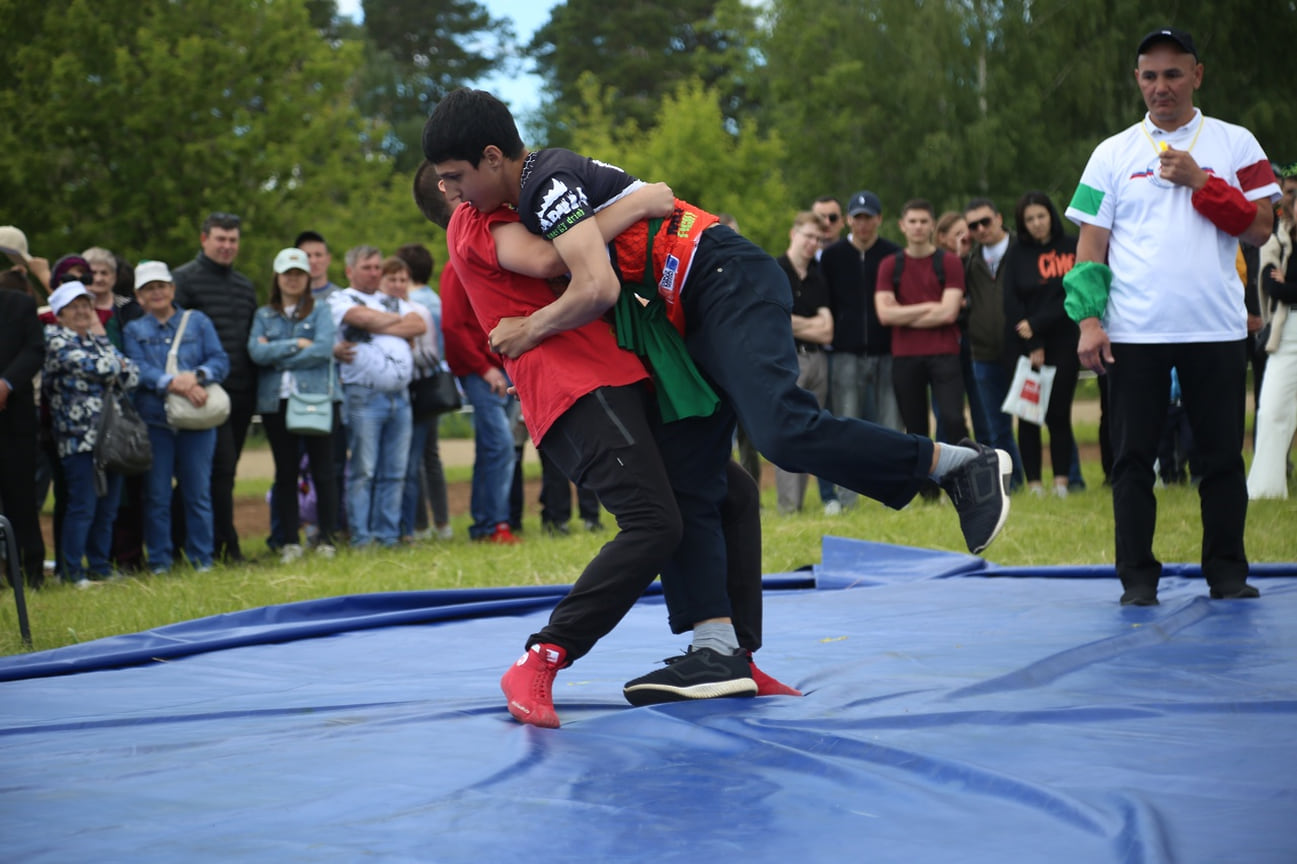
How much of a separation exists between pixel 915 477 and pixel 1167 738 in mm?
870

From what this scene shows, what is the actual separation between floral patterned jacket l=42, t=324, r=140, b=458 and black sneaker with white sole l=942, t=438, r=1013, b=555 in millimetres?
5394

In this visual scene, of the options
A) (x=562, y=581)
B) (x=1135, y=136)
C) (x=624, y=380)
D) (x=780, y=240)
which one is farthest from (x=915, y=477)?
(x=780, y=240)

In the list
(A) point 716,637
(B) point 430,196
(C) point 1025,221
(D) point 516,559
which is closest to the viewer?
(A) point 716,637

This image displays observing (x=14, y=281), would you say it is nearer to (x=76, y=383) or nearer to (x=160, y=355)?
(x=76, y=383)

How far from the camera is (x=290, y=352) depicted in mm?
8398

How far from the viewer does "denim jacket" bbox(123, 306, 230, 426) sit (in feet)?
26.3

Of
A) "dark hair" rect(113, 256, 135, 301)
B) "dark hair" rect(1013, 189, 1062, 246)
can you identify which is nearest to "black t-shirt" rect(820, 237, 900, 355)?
"dark hair" rect(1013, 189, 1062, 246)

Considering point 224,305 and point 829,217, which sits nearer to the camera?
point 224,305

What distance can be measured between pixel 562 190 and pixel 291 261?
17.7 feet

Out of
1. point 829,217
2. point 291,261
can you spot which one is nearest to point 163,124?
point 291,261

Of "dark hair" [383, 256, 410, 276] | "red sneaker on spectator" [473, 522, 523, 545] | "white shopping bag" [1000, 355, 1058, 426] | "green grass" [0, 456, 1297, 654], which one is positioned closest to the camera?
"green grass" [0, 456, 1297, 654]

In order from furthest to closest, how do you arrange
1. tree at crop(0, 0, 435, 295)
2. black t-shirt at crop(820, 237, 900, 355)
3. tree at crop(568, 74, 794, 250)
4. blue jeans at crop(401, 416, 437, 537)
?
1. tree at crop(568, 74, 794, 250)
2. tree at crop(0, 0, 435, 295)
3. black t-shirt at crop(820, 237, 900, 355)
4. blue jeans at crop(401, 416, 437, 537)

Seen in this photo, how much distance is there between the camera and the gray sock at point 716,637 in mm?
3750

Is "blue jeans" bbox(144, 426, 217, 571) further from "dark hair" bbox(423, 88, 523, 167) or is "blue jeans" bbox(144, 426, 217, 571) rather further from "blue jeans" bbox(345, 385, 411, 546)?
"dark hair" bbox(423, 88, 523, 167)
